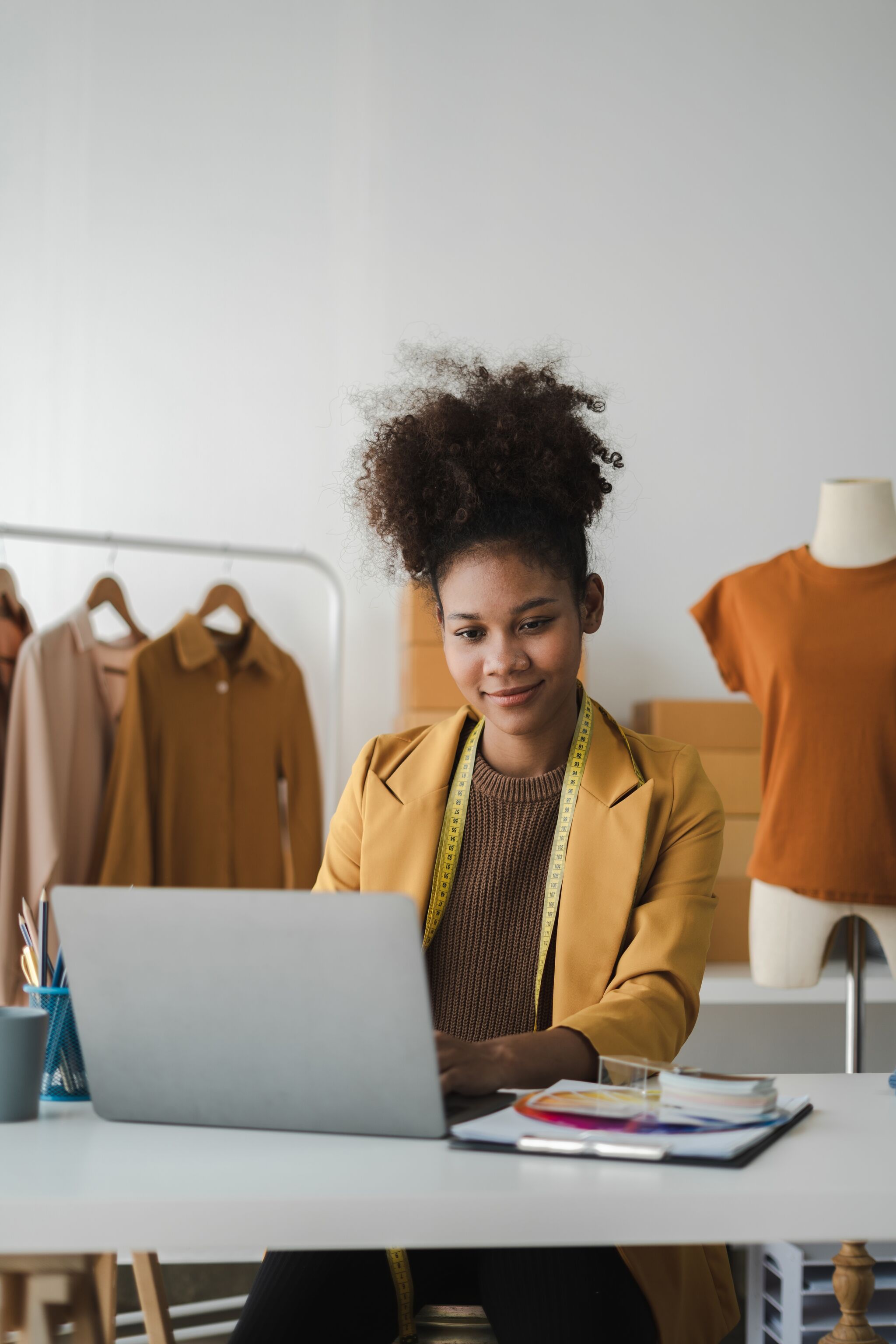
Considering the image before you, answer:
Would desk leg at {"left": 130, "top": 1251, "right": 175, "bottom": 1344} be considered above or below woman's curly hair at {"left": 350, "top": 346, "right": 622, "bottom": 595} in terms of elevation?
below

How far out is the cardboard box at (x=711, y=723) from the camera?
10.3 feet

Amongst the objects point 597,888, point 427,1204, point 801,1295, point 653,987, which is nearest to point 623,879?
point 597,888

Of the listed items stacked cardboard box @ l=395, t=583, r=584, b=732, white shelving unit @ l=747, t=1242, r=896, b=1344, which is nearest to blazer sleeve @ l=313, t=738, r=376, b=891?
white shelving unit @ l=747, t=1242, r=896, b=1344

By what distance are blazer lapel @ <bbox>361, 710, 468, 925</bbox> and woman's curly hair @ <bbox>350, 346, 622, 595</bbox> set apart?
25 cm

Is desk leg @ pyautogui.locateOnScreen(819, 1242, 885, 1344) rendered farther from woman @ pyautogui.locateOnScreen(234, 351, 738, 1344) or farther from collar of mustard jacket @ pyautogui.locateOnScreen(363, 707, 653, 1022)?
collar of mustard jacket @ pyautogui.locateOnScreen(363, 707, 653, 1022)

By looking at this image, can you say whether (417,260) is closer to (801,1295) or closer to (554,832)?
(554,832)

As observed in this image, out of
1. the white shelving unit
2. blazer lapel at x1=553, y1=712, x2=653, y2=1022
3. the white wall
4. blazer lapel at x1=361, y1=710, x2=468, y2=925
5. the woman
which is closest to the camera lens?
the woman

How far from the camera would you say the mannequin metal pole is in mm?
2592

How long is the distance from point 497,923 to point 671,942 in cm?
24

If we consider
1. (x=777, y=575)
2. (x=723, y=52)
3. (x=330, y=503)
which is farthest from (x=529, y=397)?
(x=723, y=52)

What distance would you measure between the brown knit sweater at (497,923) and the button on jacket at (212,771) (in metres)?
1.47

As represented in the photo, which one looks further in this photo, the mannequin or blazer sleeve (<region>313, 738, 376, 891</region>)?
the mannequin

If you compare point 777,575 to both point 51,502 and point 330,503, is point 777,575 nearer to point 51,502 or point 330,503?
point 330,503

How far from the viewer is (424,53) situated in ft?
12.0
